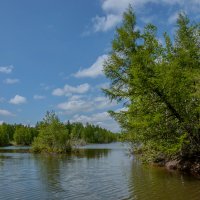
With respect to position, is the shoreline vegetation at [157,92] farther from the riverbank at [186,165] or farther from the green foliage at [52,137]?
the green foliage at [52,137]

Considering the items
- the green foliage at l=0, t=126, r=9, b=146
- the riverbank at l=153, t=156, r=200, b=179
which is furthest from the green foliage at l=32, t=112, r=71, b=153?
the green foliage at l=0, t=126, r=9, b=146

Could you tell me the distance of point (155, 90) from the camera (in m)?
34.1

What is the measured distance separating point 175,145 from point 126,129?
6.52 m

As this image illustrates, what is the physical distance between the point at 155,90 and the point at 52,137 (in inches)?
2049

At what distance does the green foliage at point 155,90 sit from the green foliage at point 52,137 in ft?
149

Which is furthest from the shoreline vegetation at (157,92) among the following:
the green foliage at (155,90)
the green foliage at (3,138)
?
the green foliage at (3,138)

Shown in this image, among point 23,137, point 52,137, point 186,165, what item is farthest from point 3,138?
point 186,165

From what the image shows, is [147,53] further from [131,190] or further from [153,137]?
[131,190]

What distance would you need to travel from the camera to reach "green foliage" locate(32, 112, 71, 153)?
82.1m

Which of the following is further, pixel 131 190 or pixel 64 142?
pixel 64 142

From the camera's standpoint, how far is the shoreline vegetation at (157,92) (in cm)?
3384

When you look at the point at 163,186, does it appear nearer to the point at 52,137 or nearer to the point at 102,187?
the point at 102,187

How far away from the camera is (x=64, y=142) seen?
3263 inches

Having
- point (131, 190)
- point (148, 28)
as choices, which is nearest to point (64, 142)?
point (148, 28)
